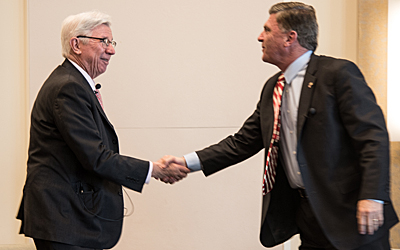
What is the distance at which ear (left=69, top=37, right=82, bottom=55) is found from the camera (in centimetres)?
250

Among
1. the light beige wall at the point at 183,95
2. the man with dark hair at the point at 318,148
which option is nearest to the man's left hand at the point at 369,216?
the man with dark hair at the point at 318,148

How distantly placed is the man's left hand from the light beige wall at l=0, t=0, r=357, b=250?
2.06 m

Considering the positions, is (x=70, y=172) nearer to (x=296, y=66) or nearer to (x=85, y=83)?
(x=85, y=83)

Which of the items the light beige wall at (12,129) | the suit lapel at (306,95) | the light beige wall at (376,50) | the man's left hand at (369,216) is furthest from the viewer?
the light beige wall at (12,129)

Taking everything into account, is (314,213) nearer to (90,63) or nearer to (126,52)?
(90,63)

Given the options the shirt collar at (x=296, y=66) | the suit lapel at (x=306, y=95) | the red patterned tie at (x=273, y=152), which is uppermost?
the shirt collar at (x=296, y=66)

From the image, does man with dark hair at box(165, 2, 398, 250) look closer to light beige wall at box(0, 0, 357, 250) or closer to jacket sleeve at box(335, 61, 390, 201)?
jacket sleeve at box(335, 61, 390, 201)

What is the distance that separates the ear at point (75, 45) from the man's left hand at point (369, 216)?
1611 millimetres

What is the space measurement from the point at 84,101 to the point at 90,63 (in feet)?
1.21

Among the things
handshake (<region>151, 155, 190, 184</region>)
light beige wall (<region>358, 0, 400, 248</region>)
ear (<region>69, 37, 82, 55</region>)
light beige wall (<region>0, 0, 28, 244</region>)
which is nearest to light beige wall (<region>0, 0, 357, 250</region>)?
light beige wall (<region>0, 0, 28, 244</region>)

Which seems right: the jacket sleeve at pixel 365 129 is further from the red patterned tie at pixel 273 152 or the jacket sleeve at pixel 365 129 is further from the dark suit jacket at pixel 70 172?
the dark suit jacket at pixel 70 172

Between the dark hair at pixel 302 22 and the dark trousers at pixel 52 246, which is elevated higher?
the dark hair at pixel 302 22

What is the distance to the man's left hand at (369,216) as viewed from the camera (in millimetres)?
1795

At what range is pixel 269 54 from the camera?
2373mm
